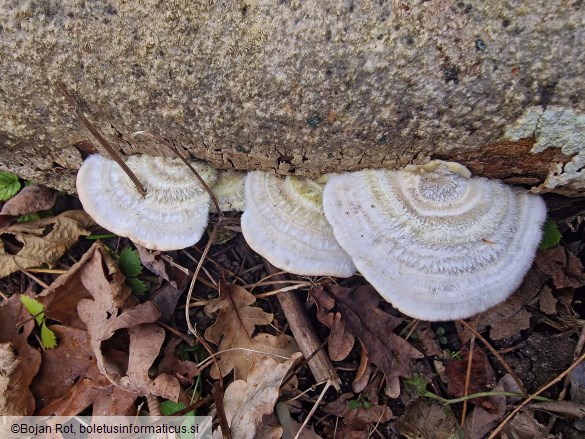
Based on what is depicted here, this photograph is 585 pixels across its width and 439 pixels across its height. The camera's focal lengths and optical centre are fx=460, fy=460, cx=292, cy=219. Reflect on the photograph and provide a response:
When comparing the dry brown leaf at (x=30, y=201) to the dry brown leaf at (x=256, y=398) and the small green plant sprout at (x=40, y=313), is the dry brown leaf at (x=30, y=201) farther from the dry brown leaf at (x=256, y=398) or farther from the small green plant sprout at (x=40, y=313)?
the dry brown leaf at (x=256, y=398)

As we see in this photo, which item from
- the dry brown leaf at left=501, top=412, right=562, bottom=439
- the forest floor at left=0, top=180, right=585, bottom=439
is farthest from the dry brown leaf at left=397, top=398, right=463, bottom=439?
the dry brown leaf at left=501, top=412, right=562, bottom=439

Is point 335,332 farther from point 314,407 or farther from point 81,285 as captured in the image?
point 81,285

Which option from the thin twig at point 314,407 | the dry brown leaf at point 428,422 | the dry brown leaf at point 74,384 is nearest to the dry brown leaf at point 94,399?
the dry brown leaf at point 74,384

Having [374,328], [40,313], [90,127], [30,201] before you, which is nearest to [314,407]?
[374,328]

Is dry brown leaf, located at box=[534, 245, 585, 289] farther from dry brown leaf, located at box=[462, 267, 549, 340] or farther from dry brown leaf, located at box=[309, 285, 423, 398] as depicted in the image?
dry brown leaf, located at box=[309, 285, 423, 398]

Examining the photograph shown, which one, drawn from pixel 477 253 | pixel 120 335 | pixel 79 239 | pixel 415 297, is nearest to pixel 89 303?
pixel 120 335
